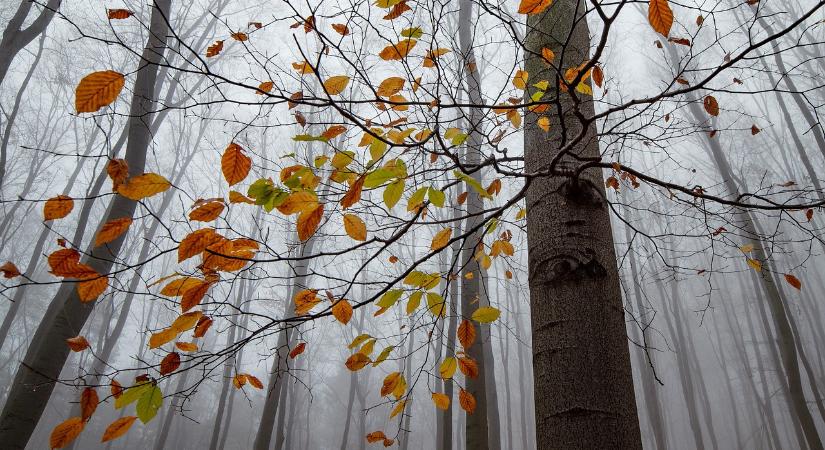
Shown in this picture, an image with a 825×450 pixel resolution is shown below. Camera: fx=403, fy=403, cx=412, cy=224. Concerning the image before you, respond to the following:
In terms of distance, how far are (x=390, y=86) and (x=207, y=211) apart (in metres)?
0.72

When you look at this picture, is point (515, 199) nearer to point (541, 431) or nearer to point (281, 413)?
point (541, 431)

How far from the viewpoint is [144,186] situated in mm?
1091

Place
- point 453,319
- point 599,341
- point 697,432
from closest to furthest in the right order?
point 599,341 → point 453,319 → point 697,432

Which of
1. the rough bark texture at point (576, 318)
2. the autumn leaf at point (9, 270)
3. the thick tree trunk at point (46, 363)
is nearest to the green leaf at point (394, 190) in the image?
the rough bark texture at point (576, 318)

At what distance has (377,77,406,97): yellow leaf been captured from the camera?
1376mm

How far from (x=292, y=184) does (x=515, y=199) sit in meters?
0.72

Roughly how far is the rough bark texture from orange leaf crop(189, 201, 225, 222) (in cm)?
95

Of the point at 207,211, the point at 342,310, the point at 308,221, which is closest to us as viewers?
the point at 308,221

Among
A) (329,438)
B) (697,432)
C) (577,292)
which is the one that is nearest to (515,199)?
(577,292)

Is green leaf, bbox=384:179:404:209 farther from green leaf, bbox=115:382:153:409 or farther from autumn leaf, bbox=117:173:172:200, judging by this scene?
green leaf, bbox=115:382:153:409

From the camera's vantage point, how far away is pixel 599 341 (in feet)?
3.40

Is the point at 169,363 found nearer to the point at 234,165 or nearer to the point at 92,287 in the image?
the point at 92,287

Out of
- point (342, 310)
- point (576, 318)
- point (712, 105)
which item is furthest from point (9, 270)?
point (712, 105)

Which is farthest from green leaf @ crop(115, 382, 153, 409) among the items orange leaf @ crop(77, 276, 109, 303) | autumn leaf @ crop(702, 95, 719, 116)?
autumn leaf @ crop(702, 95, 719, 116)
